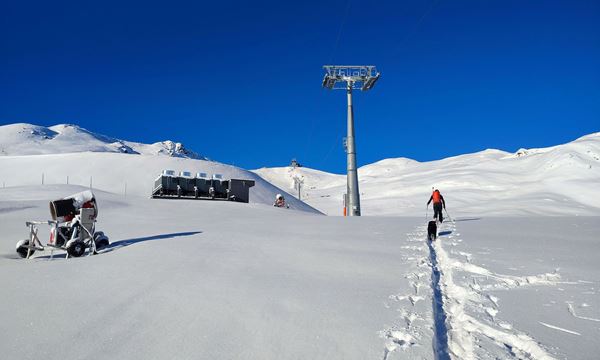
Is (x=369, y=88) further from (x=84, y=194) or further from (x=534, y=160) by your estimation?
(x=534, y=160)

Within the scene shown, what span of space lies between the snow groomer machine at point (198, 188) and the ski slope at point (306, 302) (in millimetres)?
30879

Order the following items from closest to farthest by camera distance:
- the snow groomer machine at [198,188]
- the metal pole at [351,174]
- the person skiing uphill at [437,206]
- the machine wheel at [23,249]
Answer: the machine wheel at [23,249] → the person skiing uphill at [437,206] → the metal pole at [351,174] → the snow groomer machine at [198,188]

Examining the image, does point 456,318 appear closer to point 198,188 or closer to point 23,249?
point 23,249

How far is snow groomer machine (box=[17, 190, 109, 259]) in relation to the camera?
1141 cm

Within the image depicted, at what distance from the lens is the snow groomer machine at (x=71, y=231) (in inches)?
449

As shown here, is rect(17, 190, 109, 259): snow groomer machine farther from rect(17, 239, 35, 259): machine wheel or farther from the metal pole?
the metal pole

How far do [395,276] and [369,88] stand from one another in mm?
33572

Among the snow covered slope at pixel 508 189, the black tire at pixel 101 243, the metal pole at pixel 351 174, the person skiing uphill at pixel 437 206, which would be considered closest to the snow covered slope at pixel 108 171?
the snow covered slope at pixel 508 189

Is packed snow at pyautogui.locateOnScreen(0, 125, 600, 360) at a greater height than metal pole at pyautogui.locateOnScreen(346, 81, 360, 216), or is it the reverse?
metal pole at pyautogui.locateOnScreen(346, 81, 360, 216)

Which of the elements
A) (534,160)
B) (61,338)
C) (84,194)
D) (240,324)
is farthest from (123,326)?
(534,160)

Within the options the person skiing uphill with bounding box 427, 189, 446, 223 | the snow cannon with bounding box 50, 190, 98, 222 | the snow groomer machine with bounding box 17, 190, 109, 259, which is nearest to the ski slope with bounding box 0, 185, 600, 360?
the snow groomer machine with bounding box 17, 190, 109, 259

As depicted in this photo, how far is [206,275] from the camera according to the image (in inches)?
312

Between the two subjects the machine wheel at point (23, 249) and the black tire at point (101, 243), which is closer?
the machine wheel at point (23, 249)

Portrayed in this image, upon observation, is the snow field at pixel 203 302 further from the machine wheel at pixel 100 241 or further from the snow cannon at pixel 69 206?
the snow cannon at pixel 69 206
